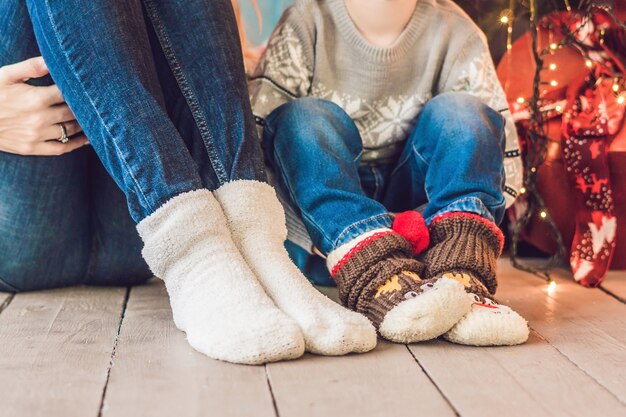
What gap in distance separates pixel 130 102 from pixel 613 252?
0.95 m

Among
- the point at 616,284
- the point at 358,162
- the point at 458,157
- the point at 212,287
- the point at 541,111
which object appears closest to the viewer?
the point at 212,287

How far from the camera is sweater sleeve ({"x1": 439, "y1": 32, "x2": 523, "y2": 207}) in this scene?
1272mm

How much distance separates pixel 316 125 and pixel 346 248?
0.20 meters

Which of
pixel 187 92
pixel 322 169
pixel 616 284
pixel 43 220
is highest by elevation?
pixel 187 92

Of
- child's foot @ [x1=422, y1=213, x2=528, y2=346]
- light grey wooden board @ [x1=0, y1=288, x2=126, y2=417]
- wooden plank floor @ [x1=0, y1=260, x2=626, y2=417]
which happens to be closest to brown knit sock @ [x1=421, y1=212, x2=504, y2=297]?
child's foot @ [x1=422, y1=213, x2=528, y2=346]

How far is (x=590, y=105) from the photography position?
1408 mm

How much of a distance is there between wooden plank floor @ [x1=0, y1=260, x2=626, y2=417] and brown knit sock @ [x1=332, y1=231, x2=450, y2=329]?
0.06m

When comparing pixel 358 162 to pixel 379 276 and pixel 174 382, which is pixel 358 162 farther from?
pixel 174 382

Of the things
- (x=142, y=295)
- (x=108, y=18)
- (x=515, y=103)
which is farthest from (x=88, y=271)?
(x=515, y=103)

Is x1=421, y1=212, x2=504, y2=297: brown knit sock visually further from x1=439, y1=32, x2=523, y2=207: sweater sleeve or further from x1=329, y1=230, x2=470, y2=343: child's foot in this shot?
x1=439, y1=32, x2=523, y2=207: sweater sleeve

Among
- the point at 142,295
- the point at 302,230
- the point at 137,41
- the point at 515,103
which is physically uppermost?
the point at 137,41

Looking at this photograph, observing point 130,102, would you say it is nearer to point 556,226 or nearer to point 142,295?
point 142,295

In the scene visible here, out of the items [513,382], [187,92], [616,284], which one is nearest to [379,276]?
[513,382]

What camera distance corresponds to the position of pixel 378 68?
128cm
